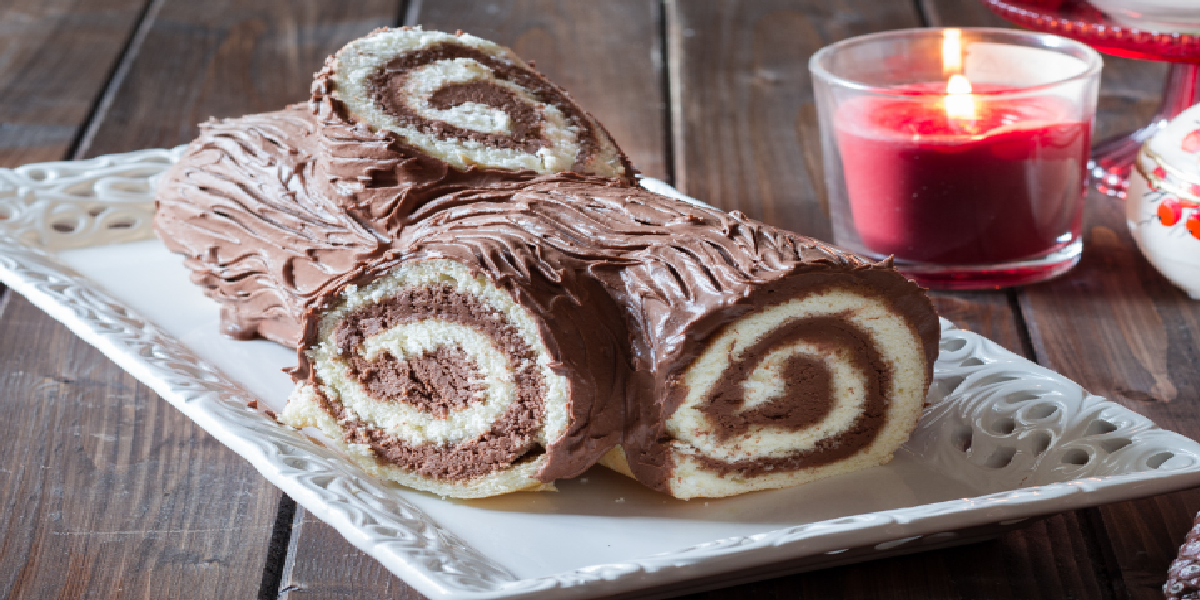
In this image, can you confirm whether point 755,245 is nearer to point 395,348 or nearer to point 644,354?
point 644,354

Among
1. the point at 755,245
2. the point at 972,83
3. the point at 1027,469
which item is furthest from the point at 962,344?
the point at 972,83

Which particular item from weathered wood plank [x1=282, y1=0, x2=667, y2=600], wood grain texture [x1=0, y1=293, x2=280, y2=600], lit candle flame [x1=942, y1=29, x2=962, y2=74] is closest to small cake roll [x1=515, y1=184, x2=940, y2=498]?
wood grain texture [x1=0, y1=293, x2=280, y2=600]

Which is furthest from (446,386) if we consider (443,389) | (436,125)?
(436,125)

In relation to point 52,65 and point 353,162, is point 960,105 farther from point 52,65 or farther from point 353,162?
point 52,65

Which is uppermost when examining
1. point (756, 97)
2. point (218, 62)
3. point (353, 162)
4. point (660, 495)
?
point (353, 162)

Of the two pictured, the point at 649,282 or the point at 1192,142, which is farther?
the point at 1192,142

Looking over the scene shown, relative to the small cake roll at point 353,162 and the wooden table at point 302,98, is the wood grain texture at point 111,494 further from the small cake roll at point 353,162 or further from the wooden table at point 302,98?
the small cake roll at point 353,162

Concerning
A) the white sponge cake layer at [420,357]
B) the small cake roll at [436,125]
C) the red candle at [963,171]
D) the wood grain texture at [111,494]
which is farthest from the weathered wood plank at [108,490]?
the red candle at [963,171]
